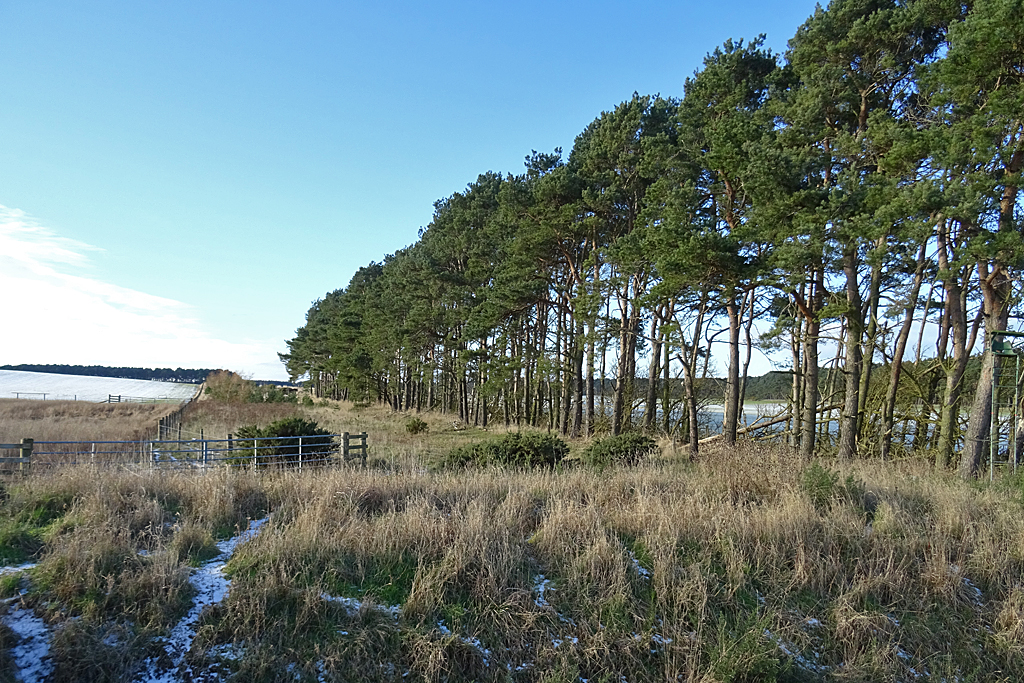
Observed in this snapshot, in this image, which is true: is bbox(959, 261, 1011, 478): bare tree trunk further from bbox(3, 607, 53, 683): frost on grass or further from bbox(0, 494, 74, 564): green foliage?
bbox(0, 494, 74, 564): green foliage

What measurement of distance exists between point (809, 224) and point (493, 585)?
444 inches

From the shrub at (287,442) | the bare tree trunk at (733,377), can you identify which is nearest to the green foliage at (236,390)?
the shrub at (287,442)

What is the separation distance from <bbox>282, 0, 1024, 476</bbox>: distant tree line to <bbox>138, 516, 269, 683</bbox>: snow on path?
38.9ft

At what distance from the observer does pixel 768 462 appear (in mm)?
9469

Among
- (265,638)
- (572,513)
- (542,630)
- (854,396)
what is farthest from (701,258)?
(265,638)

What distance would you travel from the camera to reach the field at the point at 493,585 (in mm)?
4531

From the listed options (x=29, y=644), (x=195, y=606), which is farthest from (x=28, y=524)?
(x=195, y=606)

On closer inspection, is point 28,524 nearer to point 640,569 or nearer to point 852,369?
point 640,569

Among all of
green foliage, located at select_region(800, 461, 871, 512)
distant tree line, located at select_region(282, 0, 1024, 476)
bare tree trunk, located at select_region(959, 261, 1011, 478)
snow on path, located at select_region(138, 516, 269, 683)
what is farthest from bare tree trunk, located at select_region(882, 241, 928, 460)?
snow on path, located at select_region(138, 516, 269, 683)

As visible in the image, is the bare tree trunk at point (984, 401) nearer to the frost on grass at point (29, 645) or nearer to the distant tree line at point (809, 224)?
the distant tree line at point (809, 224)

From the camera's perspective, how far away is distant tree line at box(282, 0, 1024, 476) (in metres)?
11.8

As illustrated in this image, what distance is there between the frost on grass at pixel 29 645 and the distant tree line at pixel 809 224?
522 inches

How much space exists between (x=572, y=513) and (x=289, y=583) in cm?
286

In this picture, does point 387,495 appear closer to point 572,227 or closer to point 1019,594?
point 1019,594
